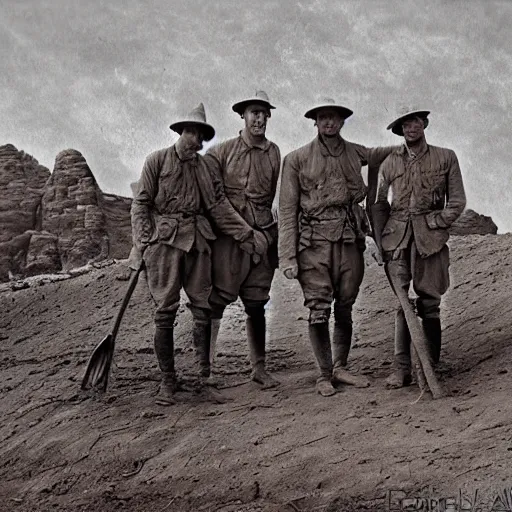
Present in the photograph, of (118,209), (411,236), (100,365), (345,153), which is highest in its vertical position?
(118,209)

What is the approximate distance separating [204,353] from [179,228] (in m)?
1.19

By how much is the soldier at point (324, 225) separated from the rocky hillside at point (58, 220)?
12.9 meters

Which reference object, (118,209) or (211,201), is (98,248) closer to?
(118,209)

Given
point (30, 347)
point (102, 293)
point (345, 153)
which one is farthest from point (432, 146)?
point (102, 293)

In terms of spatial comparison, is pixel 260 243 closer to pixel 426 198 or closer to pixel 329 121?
pixel 329 121

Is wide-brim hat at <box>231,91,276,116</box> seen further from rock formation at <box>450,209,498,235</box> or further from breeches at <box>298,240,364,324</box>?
rock formation at <box>450,209,498,235</box>

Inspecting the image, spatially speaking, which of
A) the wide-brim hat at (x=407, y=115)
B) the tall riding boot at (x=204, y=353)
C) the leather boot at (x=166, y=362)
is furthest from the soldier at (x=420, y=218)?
the leather boot at (x=166, y=362)

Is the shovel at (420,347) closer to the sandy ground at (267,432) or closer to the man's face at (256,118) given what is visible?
the sandy ground at (267,432)

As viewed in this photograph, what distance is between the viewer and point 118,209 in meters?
21.3

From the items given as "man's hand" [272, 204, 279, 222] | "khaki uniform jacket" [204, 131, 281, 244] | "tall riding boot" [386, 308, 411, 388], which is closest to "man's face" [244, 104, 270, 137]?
"khaki uniform jacket" [204, 131, 281, 244]

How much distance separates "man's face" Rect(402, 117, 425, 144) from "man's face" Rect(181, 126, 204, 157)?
1.81 m

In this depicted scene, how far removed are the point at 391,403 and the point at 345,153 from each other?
87.1 inches

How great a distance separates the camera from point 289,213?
740cm

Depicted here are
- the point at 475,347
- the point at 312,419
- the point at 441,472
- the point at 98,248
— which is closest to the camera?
the point at 441,472
